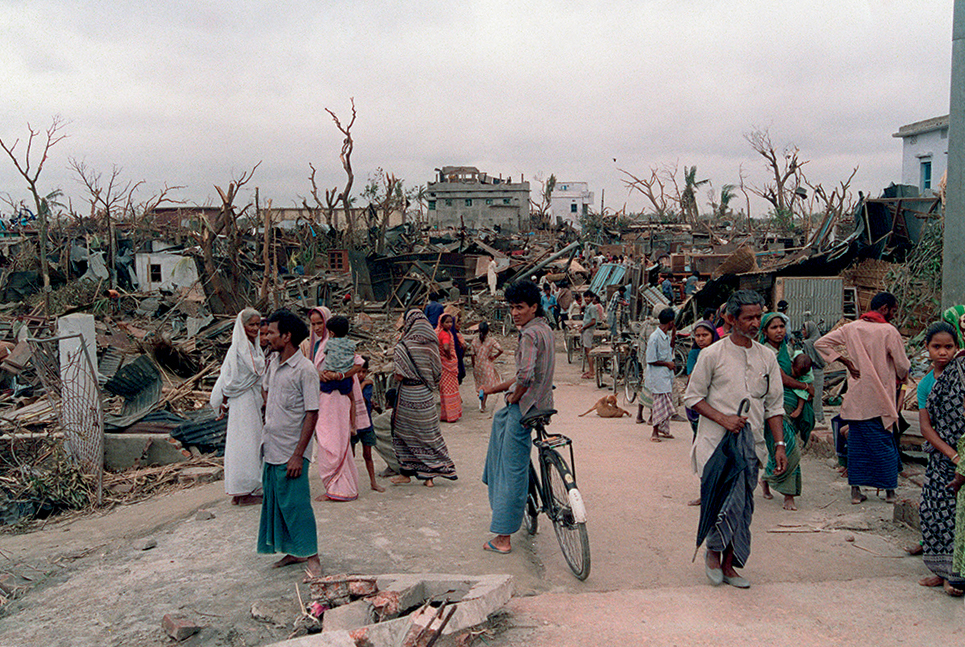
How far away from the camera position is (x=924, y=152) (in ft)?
83.9

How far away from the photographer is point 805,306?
15.8 m

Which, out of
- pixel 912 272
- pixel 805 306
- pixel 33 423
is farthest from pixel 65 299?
pixel 912 272

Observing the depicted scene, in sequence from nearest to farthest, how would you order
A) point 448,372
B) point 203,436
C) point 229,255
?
point 203,436 → point 448,372 → point 229,255

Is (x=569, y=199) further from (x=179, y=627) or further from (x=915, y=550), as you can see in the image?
(x=179, y=627)

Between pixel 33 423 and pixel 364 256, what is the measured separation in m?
17.1

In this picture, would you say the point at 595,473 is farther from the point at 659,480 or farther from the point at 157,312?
the point at 157,312

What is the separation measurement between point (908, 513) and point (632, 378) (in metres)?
6.71

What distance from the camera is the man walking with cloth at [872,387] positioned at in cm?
515

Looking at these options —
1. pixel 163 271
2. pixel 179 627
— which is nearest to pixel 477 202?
pixel 163 271

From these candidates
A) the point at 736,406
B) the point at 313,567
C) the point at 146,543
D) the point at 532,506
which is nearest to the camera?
the point at 736,406

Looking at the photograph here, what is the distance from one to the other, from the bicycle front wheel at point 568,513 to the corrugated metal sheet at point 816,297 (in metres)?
13.1

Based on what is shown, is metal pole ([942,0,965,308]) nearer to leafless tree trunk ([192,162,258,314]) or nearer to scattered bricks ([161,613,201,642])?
scattered bricks ([161,613,201,642])

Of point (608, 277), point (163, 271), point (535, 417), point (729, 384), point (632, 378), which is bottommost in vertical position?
point (632, 378)

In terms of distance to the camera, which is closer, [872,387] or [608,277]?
[872,387]
